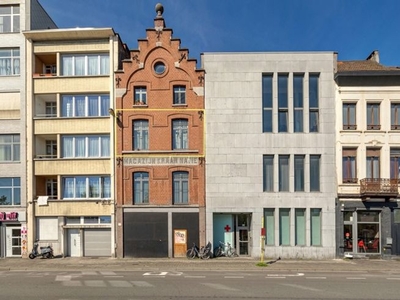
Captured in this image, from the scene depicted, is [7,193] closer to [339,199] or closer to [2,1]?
[2,1]

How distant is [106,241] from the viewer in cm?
2214

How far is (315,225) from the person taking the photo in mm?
21375

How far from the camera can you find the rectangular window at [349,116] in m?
21.3

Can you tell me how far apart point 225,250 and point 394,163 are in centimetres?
1312

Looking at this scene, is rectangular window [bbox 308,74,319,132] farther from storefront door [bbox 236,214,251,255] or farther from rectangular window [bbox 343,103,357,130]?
storefront door [bbox 236,214,251,255]

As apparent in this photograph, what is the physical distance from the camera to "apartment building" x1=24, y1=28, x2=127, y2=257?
22.0 m

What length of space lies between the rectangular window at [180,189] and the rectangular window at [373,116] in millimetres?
13181

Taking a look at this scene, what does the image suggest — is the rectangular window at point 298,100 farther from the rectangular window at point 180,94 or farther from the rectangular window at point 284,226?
the rectangular window at point 180,94

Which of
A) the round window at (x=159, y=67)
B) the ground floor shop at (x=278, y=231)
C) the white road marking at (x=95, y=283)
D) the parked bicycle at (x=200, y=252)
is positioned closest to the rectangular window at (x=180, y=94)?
the round window at (x=159, y=67)

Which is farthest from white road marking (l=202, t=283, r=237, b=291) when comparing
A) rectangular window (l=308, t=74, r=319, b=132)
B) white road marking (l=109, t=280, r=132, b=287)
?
rectangular window (l=308, t=74, r=319, b=132)

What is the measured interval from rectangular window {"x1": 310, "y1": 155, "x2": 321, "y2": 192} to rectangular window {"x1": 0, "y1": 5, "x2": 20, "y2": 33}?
77.9 feet

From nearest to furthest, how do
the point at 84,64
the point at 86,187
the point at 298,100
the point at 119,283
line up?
the point at 119,283
the point at 298,100
the point at 86,187
the point at 84,64

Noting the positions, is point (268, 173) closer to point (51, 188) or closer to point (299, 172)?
point (299, 172)

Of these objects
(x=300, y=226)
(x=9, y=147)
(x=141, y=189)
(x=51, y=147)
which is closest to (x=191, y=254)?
(x=141, y=189)
